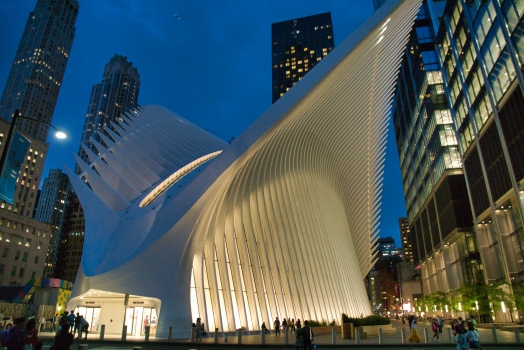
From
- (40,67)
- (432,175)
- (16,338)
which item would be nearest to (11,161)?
(16,338)

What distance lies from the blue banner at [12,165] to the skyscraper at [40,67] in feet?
384

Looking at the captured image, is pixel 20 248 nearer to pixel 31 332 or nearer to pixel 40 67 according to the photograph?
pixel 31 332

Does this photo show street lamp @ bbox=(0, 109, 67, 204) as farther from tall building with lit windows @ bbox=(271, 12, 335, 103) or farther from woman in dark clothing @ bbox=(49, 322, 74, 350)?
tall building with lit windows @ bbox=(271, 12, 335, 103)

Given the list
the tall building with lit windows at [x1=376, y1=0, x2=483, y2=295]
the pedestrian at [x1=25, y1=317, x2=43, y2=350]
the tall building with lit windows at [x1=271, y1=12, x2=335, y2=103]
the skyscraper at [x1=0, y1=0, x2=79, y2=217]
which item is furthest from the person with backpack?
the tall building with lit windows at [x1=271, y1=12, x2=335, y2=103]

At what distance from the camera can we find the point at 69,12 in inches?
6166

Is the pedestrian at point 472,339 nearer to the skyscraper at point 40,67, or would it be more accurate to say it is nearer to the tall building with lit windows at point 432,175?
the tall building with lit windows at point 432,175

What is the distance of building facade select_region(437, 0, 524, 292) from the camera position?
117ft

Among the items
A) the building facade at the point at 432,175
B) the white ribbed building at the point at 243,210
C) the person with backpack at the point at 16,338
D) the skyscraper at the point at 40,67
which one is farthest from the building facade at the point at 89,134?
the person with backpack at the point at 16,338

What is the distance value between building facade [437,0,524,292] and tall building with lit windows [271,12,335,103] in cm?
8278

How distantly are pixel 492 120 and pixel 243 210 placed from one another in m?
31.5

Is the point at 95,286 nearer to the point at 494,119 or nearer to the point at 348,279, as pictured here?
the point at 348,279

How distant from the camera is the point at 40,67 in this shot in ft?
446

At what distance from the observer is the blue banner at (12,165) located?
10.4 metres

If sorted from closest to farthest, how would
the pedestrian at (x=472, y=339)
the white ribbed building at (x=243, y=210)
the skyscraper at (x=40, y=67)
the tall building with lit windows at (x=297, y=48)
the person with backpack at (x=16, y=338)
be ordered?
the person with backpack at (x=16, y=338) → the pedestrian at (x=472, y=339) → the white ribbed building at (x=243, y=210) → the skyscraper at (x=40, y=67) → the tall building with lit windows at (x=297, y=48)
